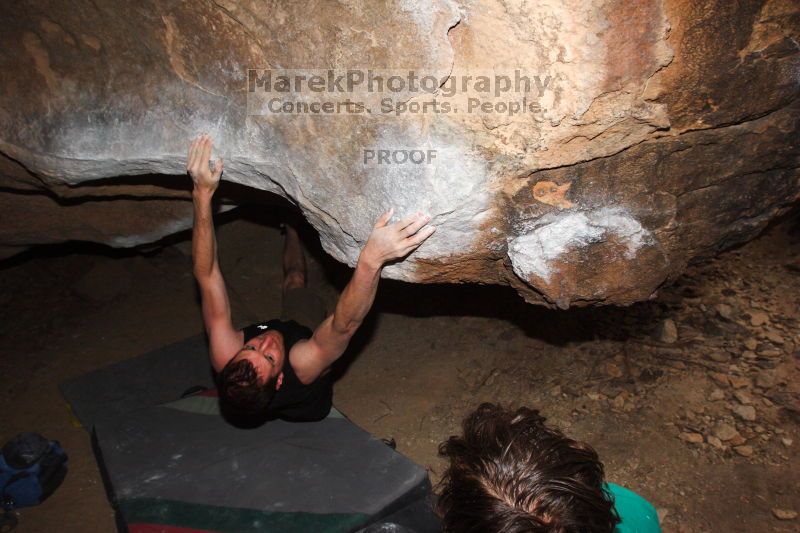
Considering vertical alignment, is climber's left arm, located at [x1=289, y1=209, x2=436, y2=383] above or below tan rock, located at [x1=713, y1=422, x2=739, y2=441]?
above

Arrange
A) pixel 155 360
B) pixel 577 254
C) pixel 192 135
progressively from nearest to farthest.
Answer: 1. pixel 577 254
2. pixel 192 135
3. pixel 155 360

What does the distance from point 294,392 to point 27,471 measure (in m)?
1.67

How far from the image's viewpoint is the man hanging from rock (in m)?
2.00

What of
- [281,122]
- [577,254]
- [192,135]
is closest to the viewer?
[577,254]

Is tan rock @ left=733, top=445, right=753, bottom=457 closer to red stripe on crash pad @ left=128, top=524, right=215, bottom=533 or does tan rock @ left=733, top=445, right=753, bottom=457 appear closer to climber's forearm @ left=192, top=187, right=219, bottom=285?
red stripe on crash pad @ left=128, top=524, right=215, bottom=533

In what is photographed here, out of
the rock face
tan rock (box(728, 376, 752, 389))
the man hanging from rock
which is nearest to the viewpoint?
the rock face

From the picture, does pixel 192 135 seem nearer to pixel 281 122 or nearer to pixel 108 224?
pixel 281 122

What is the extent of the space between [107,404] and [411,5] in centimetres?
315

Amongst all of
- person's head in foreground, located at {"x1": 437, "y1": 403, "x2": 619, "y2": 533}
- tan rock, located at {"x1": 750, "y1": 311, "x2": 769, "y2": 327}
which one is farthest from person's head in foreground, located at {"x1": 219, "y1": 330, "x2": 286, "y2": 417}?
tan rock, located at {"x1": 750, "y1": 311, "x2": 769, "y2": 327}

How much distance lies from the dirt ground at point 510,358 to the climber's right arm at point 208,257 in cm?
102

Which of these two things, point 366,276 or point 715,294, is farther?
point 715,294

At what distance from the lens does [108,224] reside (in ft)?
10.9

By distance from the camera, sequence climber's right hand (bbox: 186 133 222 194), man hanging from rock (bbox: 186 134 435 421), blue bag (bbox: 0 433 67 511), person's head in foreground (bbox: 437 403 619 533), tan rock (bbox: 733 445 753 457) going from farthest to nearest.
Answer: blue bag (bbox: 0 433 67 511), tan rock (bbox: 733 445 753 457), climber's right hand (bbox: 186 133 222 194), man hanging from rock (bbox: 186 134 435 421), person's head in foreground (bbox: 437 403 619 533)

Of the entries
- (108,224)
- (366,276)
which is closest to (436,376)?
(366,276)
